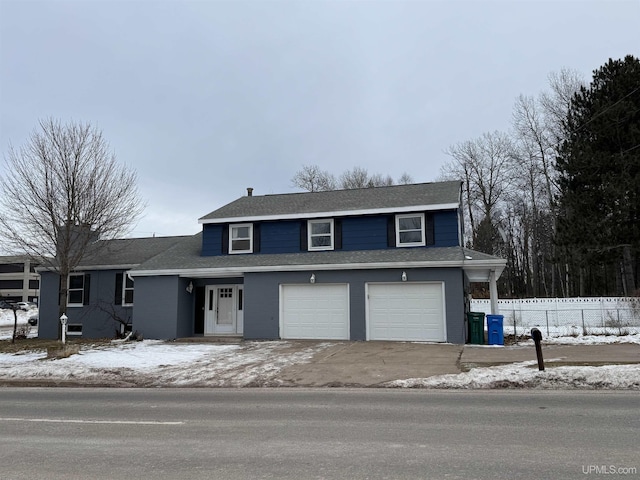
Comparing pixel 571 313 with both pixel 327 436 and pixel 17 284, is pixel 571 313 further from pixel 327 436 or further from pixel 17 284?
pixel 17 284

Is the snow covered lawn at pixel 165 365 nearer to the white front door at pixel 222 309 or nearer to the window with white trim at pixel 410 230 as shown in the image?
the white front door at pixel 222 309

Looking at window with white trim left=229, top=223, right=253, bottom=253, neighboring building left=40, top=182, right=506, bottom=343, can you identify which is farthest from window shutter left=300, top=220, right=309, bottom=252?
window with white trim left=229, top=223, right=253, bottom=253

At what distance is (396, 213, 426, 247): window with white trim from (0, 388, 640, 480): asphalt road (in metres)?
10.1

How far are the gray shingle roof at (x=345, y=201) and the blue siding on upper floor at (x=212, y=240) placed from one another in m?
0.42

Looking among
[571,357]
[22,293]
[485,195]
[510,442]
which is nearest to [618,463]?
[510,442]

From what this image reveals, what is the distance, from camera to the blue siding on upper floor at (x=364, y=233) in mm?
19266

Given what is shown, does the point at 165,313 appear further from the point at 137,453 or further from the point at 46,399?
the point at 137,453

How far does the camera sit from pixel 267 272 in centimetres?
1884

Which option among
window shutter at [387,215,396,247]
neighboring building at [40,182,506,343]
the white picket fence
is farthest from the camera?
the white picket fence

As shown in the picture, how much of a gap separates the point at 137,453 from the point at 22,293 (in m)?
98.6

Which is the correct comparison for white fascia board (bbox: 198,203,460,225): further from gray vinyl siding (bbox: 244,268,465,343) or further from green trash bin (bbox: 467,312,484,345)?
green trash bin (bbox: 467,312,484,345)

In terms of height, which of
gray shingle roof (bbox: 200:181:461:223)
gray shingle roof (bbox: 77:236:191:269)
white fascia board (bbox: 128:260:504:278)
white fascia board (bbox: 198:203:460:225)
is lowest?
white fascia board (bbox: 128:260:504:278)

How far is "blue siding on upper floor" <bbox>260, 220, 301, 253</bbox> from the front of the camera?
20.2 metres

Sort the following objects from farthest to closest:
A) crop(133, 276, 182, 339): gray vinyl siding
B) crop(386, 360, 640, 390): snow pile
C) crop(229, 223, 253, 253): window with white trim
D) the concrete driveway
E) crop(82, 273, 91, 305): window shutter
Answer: crop(82, 273, 91, 305): window shutter
crop(229, 223, 253, 253): window with white trim
crop(133, 276, 182, 339): gray vinyl siding
the concrete driveway
crop(386, 360, 640, 390): snow pile
